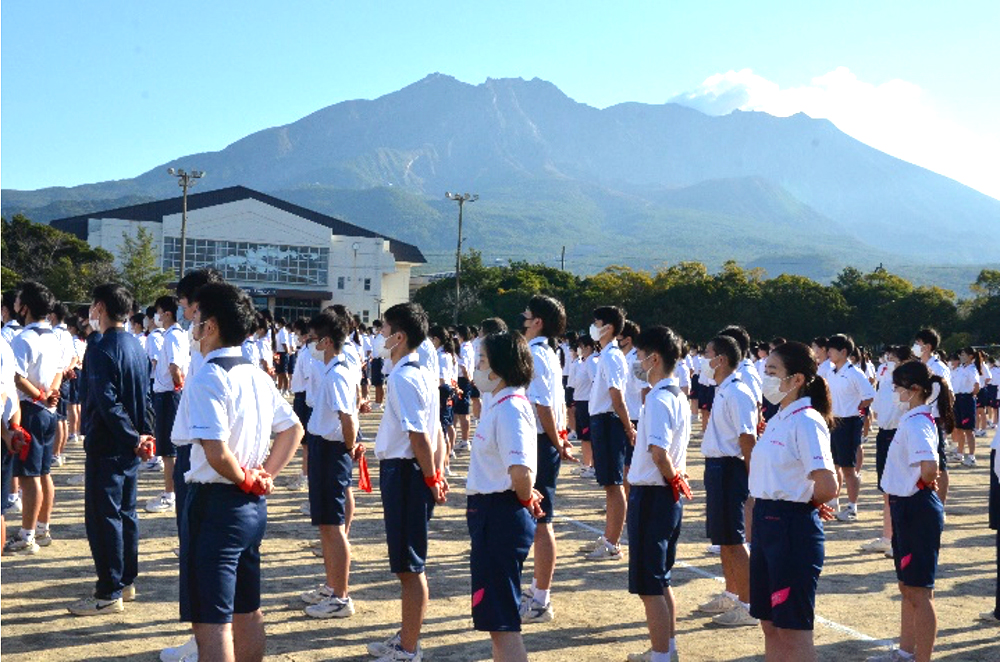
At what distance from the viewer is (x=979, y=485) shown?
14.0 metres

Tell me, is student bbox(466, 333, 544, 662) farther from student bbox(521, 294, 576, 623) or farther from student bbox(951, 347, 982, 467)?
student bbox(951, 347, 982, 467)

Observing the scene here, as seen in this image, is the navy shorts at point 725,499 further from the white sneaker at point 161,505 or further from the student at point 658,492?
the white sneaker at point 161,505

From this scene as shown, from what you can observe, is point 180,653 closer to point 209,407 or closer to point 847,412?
point 209,407

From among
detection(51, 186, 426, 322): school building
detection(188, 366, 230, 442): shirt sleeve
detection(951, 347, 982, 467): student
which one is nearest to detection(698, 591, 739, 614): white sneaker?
detection(188, 366, 230, 442): shirt sleeve

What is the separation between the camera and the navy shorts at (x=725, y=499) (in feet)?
21.8

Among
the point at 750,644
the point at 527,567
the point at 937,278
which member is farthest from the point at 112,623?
the point at 937,278

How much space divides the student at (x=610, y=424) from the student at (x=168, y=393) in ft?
13.1

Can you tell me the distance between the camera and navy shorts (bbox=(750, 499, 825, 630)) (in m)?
4.66

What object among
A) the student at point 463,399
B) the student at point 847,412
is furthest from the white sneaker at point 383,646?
the student at point 463,399

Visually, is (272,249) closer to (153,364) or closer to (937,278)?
(153,364)

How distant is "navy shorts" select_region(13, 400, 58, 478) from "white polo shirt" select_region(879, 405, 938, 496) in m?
6.07

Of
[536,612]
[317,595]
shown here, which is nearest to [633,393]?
[536,612]

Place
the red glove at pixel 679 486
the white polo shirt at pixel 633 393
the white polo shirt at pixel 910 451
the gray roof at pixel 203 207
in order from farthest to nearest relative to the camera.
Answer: the gray roof at pixel 203 207, the white polo shirt at pixel 633 393, the white polo shirt at pixel 910 451, the red glove at pixel 679 486

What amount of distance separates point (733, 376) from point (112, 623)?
442 cm
